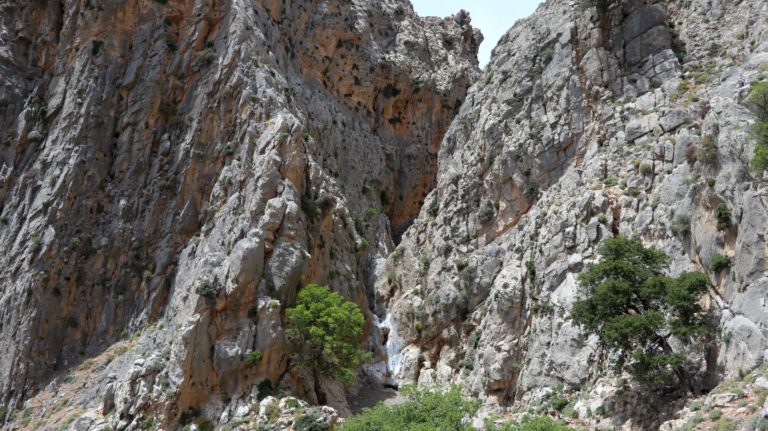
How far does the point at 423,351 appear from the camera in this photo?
53844 mm

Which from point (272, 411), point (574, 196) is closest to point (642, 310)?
point (574, 196)

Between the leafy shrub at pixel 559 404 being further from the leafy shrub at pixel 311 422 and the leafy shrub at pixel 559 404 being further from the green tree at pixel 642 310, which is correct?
the leafy shrub at pixel 311 422

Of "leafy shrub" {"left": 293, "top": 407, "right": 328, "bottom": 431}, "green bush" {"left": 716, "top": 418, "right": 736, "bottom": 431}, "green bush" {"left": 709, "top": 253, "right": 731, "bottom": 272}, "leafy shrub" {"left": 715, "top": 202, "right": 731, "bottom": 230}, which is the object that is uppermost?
"leafy shrub" {"left": 715, "top": 202, "right": 731, "bottom": 230}

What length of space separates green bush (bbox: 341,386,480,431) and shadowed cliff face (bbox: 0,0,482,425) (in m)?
13.5

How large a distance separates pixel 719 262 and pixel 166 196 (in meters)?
45.9

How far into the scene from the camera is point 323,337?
1774 inches

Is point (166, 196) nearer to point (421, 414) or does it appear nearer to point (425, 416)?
point (421, 414)

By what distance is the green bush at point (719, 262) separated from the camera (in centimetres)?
3198

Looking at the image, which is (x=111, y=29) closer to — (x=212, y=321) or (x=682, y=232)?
(x=212, y=321)

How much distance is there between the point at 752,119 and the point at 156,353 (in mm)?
41625

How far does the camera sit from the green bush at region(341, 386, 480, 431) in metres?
30.8

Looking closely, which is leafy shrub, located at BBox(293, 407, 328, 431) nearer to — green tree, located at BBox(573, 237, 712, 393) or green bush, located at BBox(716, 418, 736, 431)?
green tree, located at BBox(573, 237, 712, 393)

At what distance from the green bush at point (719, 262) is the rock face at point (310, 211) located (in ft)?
1.89

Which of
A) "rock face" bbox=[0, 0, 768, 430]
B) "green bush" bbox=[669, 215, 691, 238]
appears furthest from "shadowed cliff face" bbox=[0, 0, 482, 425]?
"green bush" bbox=[669, 215, 691, 238]
